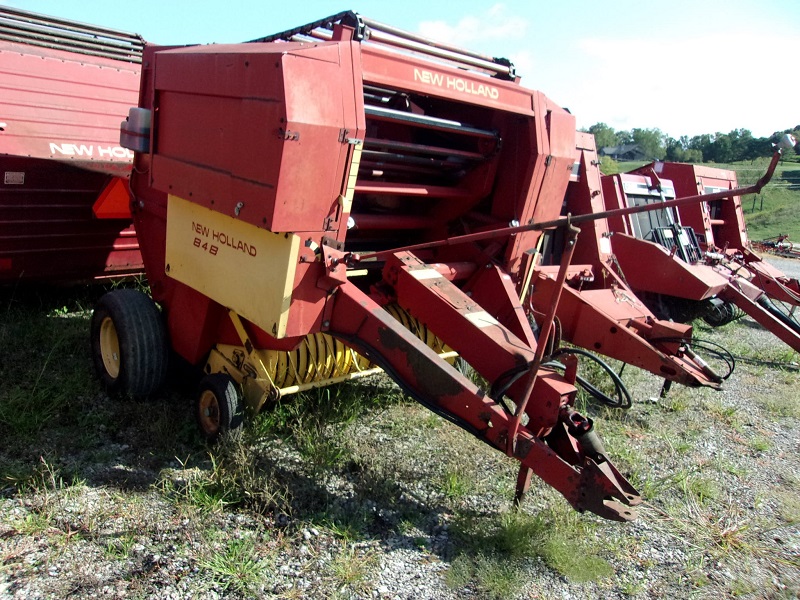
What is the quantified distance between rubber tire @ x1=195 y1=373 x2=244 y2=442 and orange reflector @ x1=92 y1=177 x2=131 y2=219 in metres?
2.04

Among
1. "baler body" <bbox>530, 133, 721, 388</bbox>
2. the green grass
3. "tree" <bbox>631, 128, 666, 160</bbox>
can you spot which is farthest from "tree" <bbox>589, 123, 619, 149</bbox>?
"baler body" <bbox>530, 133, 721, 388</bbox>

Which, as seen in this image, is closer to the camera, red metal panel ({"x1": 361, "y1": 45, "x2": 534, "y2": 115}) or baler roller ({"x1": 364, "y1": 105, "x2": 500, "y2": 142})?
red metal panel ({"x1": 361, "y1": 45, "x2": 534, "y2": 115})

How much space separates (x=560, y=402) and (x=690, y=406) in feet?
9.03

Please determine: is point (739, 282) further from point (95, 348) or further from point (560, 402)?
point (95, 348)

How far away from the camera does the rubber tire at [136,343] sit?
152 inches

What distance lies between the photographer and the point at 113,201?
16.5 feet

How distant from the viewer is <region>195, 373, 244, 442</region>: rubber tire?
3.51 m

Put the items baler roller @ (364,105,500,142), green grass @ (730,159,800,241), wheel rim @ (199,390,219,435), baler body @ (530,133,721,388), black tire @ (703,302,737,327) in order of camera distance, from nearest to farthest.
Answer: baler roller @ (364,105,500,142), wheel rim @ (199,390,219,435), baler body @ (530,133,721,388), black tire @ (703,302,737,327), green grass @ (730,159,800,241)

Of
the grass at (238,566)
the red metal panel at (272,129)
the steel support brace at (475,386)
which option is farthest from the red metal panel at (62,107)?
the grass at (238,566)

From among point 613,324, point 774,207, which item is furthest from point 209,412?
point 774,207

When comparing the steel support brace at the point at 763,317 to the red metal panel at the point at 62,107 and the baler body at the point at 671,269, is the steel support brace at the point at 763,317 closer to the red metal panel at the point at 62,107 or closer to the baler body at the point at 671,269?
the baler body at the point at 671,269

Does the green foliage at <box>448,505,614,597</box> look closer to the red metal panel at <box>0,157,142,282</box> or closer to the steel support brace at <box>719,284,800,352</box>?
the red metal panel at <box>0,157,142,282</box>

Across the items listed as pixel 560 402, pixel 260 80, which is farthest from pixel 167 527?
pixel 260 80

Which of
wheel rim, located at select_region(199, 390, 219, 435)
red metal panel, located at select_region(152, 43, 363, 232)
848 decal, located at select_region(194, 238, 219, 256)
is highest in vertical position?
red metal panel, located at select_region(152, 43, 363, 232)
